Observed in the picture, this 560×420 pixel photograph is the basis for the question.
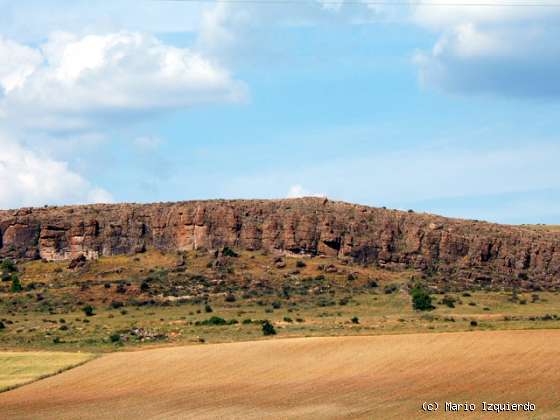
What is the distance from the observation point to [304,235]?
107 meters

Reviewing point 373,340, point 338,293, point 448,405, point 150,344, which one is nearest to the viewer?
point 448,405

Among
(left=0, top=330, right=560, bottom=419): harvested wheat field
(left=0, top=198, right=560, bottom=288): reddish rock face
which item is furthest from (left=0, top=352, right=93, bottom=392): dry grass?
(left=0, top=198, right=560, bottom=288): reddish rock face

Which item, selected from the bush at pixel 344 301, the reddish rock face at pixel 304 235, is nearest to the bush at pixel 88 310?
the bush at pixel 344 301

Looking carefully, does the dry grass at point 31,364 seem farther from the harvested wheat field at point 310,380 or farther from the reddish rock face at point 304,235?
the reddish rock face at point 304,235

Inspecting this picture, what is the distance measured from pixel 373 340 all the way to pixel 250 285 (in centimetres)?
4175

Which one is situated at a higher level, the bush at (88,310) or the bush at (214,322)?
the bush at (88,310)

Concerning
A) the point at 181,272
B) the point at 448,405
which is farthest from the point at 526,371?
the point at 181,272

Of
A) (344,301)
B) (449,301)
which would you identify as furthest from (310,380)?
(449,301)

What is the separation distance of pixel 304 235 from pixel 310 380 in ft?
212

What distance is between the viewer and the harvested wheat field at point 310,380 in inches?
1373

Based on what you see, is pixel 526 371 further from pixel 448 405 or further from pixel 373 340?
pixel 373 340

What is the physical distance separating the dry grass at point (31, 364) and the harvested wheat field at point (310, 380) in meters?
1.18

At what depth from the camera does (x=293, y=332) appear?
6397 cm

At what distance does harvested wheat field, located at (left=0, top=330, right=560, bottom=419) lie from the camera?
34.9m
